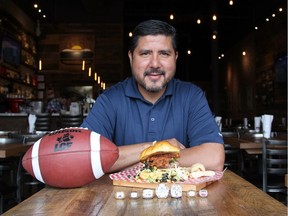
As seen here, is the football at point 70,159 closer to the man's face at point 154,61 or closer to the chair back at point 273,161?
the man's face at point 154,61

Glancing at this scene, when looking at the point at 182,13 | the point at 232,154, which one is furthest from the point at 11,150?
the point at 182,13

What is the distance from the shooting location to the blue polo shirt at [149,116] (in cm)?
202

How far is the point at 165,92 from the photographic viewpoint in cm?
210

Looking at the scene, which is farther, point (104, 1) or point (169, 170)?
point (104, 1)

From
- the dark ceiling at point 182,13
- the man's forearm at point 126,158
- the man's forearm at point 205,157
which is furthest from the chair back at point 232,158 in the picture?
the dark ceiling at point 182,13

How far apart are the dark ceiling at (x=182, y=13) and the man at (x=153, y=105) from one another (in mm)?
8630

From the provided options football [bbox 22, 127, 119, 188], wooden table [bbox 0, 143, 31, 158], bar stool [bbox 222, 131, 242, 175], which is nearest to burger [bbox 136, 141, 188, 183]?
football [bbox 22, 127, 119, 188]

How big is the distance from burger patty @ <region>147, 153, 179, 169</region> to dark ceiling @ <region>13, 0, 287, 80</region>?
9352 millimetres

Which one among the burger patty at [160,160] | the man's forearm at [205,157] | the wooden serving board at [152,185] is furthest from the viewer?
the man's forearm at [205,157]

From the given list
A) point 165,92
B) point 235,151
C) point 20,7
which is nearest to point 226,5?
point 20,7

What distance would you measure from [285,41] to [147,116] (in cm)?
910

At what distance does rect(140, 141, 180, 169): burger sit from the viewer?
4.46 feet

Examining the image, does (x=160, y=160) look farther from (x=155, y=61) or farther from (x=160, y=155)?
(x=155, y=61)

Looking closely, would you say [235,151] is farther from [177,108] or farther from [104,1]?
[104,1]
